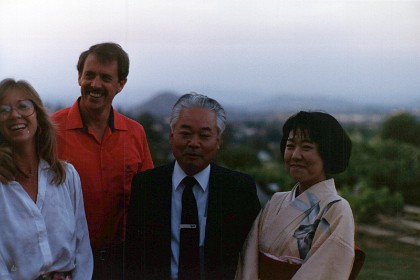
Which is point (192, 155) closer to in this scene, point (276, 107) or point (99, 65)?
point (276, 107)

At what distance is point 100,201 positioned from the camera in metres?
2.37

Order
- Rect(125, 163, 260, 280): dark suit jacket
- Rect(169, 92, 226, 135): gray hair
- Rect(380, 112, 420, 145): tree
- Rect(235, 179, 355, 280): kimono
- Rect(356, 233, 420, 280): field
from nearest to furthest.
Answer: Rect(235, 179, 355, 280): kimono < Rect(169, 92, 226, 135): gray hair < Rect(125, 163, 260, 280): dark suit jacket < Rect(380, 112, 420, 145): tree < Rect(356, 233, 420, 280): field

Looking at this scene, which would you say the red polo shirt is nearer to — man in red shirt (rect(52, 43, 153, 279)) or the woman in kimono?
man in red shirt (rect(52, 43, 153, 279))

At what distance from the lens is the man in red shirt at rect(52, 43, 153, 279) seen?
230 cm

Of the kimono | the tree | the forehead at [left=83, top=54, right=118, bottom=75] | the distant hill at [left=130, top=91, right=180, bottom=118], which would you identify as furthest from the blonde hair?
the tree

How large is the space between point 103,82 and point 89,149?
269mm

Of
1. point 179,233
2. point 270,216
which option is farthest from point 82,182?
point 270,216

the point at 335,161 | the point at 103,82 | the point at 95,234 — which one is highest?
the point at 103,82

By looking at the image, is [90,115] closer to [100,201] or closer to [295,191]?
[100,201]

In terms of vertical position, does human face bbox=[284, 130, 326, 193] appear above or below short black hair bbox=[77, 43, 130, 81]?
below

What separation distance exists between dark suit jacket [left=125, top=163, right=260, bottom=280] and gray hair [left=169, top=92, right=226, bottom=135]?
196 millimetres

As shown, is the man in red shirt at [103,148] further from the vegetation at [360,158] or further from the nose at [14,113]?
the nose at [14,113]

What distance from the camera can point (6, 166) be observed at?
2.10m

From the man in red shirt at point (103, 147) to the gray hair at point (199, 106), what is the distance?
279 millimetres
